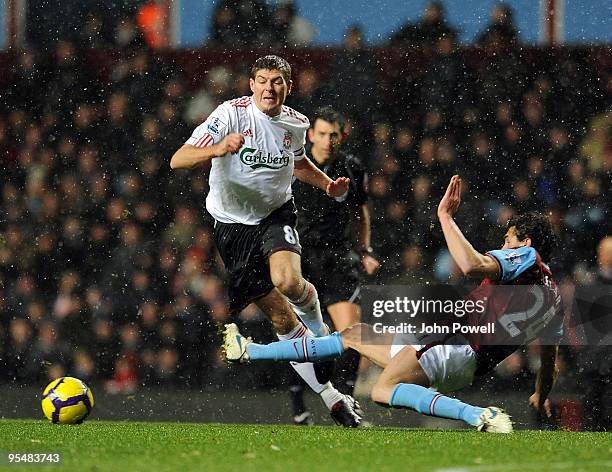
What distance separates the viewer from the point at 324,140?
7.76 m

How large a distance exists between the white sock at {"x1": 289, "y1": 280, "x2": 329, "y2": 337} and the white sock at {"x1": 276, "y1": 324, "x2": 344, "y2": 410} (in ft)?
0.32

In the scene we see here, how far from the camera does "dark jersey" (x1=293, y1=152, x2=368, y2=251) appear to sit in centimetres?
779

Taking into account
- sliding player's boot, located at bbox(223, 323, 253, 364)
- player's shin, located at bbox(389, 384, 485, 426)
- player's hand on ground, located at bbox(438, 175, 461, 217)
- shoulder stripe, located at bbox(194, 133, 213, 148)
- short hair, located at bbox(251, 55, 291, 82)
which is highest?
short hair, located at bbox(251, 55, 291, 82)

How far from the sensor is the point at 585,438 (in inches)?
242

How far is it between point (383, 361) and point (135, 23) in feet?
11.0

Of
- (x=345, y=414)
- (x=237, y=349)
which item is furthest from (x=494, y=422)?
(x=237, y=349)

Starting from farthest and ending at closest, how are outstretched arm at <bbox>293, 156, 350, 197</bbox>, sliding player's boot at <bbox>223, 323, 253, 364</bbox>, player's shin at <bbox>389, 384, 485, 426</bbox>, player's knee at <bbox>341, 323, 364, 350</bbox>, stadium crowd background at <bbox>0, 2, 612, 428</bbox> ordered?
stadium crowd background at <bbox>0, 2, 612, 428</bbox> < player's knee at <bbox>341, 323, 364, 350</bbox> < outstretched arm at <bbox>293, 156, 350, 197</bbox> < sliding player's boot at <bbox>223, 323, 253, 364</bbox> < player's shin at <bbox>389, 384, 485, 426</bbox>

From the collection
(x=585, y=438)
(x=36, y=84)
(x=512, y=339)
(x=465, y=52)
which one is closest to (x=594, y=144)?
(x=465, y=52)

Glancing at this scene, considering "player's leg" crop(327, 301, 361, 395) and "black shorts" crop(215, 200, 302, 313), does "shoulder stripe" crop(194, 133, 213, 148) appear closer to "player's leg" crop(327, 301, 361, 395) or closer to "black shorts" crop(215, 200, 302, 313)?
"black shorts" crop(215, 200, 302, 313)

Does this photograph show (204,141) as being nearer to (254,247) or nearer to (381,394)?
(254,247)

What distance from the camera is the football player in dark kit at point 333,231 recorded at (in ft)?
25.5

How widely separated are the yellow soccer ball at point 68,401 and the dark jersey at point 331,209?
1829 mm

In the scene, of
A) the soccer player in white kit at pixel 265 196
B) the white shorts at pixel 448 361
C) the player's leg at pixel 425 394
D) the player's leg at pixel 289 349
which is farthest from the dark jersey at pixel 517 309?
the soccer player in white kit at pixel 265 196

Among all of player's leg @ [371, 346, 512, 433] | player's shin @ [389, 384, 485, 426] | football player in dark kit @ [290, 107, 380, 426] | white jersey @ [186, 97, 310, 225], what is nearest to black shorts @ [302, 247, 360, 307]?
football player in dark kit @ [290, 107, 380, 426]
